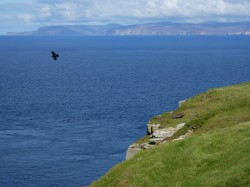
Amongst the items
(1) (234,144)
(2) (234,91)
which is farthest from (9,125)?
(1) (234,144)

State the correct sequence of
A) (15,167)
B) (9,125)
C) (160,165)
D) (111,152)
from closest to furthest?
(160,165), (15,167), (111,152), (9,125)

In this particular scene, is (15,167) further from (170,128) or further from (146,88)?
(146,88)

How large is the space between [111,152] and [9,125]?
3471cm

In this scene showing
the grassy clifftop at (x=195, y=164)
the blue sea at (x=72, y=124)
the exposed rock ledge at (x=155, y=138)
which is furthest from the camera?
the blue sea at (x=72, y=124)

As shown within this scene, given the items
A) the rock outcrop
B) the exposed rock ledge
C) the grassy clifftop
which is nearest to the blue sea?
the exposed rock ledge

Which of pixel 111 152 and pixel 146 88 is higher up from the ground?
pixel 146 88

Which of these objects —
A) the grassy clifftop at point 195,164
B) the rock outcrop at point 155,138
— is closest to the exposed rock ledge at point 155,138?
the rock outcrop at point 155,138

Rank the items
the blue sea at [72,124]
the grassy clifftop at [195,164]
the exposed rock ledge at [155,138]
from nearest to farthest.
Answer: the grassy clifftop at [195,164], the exposed rock ledge at [155,138], the blue sea at [72,124]

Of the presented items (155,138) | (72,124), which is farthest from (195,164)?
(72,124)

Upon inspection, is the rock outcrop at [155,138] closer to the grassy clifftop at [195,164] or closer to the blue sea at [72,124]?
the grassy clifftop at [195,164]

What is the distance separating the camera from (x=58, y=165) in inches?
3625

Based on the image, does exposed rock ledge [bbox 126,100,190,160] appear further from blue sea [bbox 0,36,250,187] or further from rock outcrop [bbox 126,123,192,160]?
blue sea [bbox 0,36,250,187]

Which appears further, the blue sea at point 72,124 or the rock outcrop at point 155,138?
the blue sea at point 72,124

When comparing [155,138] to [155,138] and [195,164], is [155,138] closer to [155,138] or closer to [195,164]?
[155,138]
